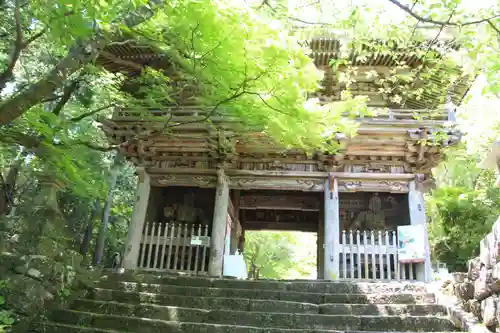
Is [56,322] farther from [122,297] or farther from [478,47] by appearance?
[478,47]

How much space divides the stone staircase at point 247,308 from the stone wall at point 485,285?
17.5 inches

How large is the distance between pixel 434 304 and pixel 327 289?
65.6 inches

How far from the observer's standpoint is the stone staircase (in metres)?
5.29

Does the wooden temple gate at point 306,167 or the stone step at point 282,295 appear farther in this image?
the wooden temple gate at point 306,167

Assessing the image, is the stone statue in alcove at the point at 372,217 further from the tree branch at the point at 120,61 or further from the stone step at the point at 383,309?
the tree branch at the point at 120,61

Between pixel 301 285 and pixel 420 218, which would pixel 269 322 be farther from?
pixel 420 218

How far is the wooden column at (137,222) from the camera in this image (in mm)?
9047

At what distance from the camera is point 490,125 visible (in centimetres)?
1397

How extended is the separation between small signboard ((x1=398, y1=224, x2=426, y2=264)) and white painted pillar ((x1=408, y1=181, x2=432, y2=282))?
0.38 feet

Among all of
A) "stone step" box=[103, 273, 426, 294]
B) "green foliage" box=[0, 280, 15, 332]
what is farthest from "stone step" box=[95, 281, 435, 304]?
"green foliage" box=[0, 280, 15, 332]

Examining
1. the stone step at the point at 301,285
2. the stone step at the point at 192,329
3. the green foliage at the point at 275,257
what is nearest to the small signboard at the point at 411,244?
the stone step at the point at 301,285

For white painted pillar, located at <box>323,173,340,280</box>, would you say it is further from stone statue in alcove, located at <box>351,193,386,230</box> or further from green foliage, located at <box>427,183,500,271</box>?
green foliage, located at <box>427,183,500,271</box>

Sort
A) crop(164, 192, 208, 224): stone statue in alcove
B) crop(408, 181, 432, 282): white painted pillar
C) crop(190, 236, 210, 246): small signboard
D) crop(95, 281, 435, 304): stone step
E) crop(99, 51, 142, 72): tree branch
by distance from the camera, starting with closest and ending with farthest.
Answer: crop(95, 281, 435, 304): stone step < crop(408, 181, 432, 282): white painted pillar < crop(190, 236, 210, 246): small signboard < crop(99, 51, 142, 72): tree branch < crop(164, 192, 208, 224): stone statue in alcove

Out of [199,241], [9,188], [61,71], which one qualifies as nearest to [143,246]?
[199,241]
